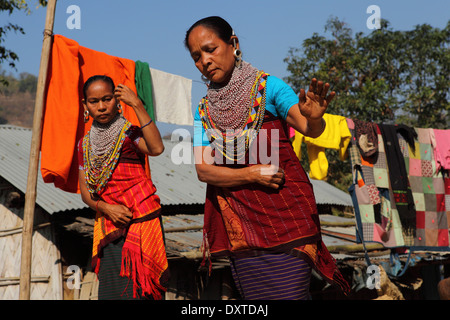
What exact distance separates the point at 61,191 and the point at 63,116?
15.8 ft

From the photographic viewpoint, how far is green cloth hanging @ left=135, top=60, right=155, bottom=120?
502 cm

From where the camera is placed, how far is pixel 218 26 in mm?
2424

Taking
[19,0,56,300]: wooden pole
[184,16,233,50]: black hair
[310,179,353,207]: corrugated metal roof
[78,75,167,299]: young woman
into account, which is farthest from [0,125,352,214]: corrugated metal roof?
[184,16,233,50]: black hair

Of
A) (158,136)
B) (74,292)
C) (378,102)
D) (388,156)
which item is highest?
(378,102)

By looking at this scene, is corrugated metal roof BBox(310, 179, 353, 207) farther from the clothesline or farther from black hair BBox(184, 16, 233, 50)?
A: black hair BBox(184, 16, 233, 50)

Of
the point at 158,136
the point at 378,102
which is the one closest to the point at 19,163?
the point at 158,136

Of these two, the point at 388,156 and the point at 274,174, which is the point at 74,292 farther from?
the point at 274,174

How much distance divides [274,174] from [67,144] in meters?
2.42

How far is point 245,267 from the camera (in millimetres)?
2371

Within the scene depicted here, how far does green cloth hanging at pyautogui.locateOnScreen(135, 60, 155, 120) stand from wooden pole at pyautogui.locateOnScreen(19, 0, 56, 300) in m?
1.19

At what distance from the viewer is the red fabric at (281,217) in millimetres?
2273

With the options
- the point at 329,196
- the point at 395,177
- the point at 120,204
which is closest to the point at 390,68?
the point at 329,196

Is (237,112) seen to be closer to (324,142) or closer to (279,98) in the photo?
(279,98)

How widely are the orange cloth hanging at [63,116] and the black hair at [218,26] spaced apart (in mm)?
2007
